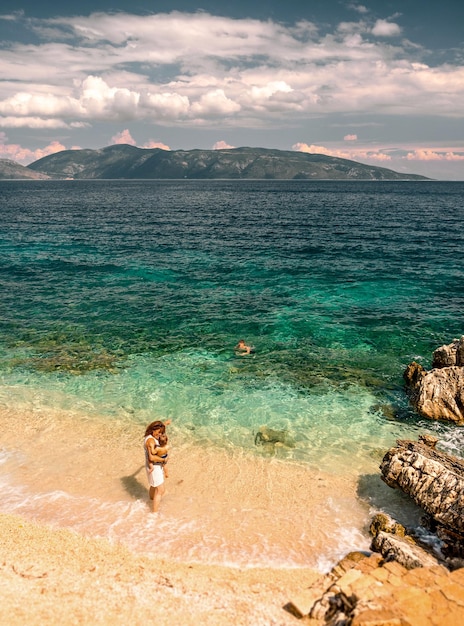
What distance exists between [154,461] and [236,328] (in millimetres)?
19042

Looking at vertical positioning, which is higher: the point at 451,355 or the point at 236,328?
the point at 451,355

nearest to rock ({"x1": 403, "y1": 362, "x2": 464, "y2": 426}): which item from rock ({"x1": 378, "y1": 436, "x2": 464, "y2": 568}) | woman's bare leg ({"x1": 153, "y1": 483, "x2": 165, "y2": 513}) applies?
rock ({"x1": 378, "y1": 436, "x2": 464, "y2": 568})

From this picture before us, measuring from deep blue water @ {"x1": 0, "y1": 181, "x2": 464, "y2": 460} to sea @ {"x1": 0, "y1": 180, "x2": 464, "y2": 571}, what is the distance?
0.49 feet

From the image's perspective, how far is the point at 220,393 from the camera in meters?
23.2

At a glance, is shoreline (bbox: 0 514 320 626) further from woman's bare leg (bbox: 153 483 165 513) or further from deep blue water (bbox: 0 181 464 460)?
deep blue water (bbox: 0 181 464 460)

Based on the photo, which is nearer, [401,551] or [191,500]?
[401,551]

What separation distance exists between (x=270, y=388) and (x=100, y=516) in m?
12.1

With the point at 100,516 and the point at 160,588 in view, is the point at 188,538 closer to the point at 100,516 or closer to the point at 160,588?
the point at 160,588

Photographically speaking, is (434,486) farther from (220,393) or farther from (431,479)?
(220,393)

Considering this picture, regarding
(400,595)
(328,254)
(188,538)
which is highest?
(328,254)

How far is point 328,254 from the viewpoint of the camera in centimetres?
6006

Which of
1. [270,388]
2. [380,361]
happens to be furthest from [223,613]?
[380,361]

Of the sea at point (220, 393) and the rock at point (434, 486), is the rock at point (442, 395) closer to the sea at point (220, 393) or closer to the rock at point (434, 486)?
the sea at point (220, 393)

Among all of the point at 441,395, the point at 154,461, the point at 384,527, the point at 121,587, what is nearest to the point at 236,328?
the point at 441,395
